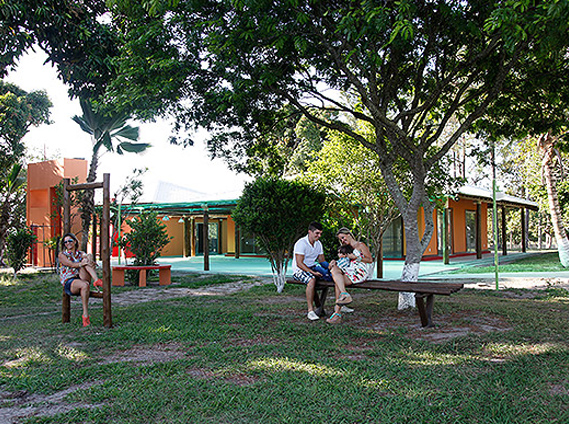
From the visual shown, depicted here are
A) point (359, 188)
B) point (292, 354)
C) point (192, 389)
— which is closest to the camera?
point (192, 389)

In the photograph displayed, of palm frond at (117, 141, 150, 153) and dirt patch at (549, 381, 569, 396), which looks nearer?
dirt patch at (549, 381, 569, 396)

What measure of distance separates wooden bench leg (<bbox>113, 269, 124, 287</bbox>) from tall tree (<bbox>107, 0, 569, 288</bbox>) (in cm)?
558

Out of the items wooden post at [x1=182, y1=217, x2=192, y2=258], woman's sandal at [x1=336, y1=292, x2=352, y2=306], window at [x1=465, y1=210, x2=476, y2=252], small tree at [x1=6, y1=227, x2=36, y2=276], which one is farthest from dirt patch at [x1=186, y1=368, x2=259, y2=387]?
wooden post at [x1=182, y1=217, x2=192, y2=258]

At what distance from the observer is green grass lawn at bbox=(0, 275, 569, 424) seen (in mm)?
3116

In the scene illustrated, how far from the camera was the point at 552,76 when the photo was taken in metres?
7.76

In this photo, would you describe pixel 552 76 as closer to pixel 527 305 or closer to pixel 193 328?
pixel 527 305

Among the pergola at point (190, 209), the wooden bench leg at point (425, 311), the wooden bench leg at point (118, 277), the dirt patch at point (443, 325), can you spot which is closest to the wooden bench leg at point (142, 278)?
the wooden bench leg at point (118, 277)

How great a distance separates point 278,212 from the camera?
9.78 metres

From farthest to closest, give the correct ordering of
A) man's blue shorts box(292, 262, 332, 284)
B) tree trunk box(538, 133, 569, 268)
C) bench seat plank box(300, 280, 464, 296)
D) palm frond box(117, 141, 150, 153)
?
palm frond box(117, 141, 150, 153) < tree trunk box(538, 133, 569, 268) < man's blue shorts box(292, 262, 332, 284) < bench seat plank box(300, 280, 464, 296)

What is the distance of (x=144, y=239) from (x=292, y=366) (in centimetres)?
946

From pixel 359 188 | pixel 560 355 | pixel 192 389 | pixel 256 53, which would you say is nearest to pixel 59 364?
pixel 192 389

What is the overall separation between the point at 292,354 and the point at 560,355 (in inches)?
100

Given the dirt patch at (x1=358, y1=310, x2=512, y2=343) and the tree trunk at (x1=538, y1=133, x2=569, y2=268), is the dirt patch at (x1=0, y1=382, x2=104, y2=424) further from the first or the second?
the tree trunk at (x1=538, y1=133, x2=569, y2=268)

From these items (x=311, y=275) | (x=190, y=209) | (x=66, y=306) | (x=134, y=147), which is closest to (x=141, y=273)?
(x=66, y=306)
